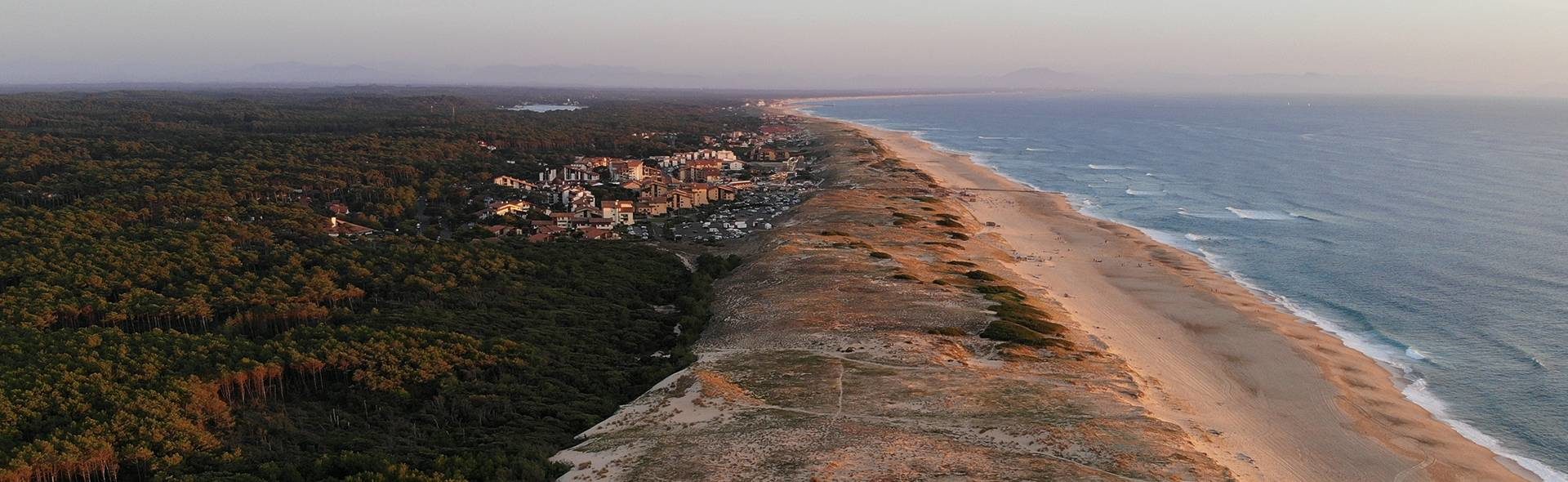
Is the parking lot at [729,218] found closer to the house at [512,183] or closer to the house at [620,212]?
the house at [620,212]

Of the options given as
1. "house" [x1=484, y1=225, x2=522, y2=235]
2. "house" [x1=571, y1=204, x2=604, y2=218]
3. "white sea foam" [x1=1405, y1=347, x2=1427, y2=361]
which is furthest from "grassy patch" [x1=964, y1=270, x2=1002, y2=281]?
"house" [x1=571, y1=204, x2=604, y2=218]

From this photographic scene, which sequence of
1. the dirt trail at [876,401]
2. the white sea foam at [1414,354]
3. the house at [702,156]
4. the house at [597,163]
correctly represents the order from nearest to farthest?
the dirt trail at [876,401], the white sea foam at [1414,354], the house at [597,163], the house at [702,156]

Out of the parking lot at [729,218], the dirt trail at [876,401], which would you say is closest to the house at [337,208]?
the parking lot at [729,218]

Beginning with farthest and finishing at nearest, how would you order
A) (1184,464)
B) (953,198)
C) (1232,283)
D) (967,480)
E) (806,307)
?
(953,198) < (1232,283) < (806,307) < (1184,464) < (967,480)

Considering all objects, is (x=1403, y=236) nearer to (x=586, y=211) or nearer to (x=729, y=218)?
(x=729, y=218)

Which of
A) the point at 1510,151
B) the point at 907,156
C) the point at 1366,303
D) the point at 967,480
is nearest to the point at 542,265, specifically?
the point at 967,480

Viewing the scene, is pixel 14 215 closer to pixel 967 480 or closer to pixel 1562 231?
pixel 967 480

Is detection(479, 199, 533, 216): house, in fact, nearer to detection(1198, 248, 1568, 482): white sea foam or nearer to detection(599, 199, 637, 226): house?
detection(599, 199, 637, 226): house
